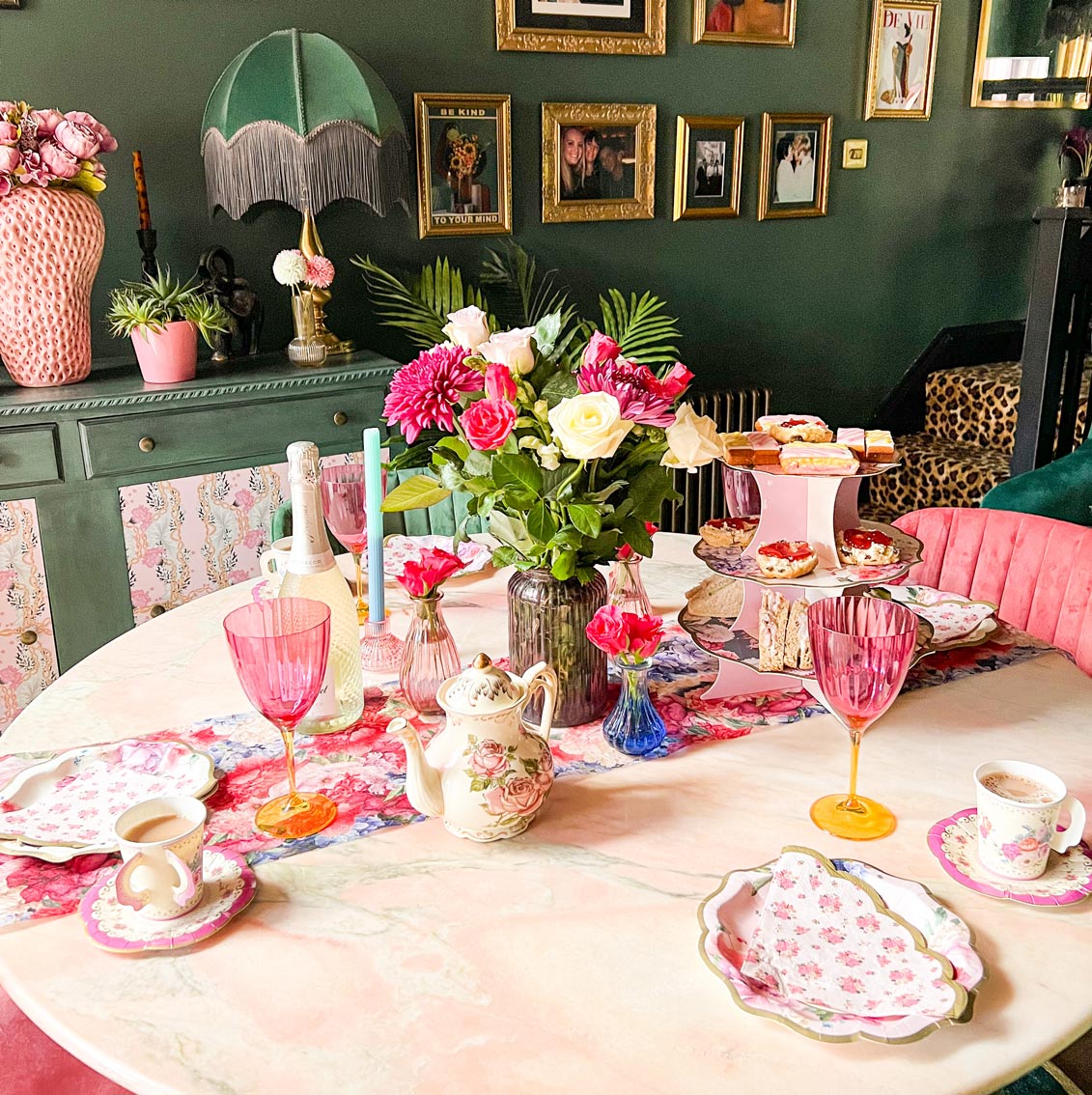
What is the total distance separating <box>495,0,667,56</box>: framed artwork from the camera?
314 centimetres

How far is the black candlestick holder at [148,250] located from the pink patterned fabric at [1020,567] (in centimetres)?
197

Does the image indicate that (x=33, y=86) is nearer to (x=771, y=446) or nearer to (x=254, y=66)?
A: (x=254, y=66)

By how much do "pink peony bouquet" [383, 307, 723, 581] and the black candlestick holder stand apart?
1770mm

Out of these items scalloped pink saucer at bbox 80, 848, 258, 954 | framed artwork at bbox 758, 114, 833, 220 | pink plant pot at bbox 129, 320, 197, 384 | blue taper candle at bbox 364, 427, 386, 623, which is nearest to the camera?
scalloped pink saucer at bbox 80, 848, 258, 954

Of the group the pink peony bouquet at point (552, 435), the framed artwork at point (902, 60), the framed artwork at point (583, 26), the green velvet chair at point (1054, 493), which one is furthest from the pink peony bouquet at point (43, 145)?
the framed artwork at point (902, 60)

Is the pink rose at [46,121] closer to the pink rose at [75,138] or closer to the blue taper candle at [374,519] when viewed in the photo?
the pink rose at [75,138]

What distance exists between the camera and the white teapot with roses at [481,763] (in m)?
1.06

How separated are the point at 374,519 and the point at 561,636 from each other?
318mm

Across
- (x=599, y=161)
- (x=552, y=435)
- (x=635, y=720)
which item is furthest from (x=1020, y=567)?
(x=599, y=161)

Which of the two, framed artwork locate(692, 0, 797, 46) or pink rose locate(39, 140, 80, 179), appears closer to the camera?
pink rose locate(39, 140, 80, 179)

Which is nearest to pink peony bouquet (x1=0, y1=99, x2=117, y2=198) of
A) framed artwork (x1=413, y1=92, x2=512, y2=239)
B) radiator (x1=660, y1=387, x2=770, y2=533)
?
framed artwork (x1=413, y1=92, x2=512, y2=239)

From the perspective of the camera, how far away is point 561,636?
1289mm

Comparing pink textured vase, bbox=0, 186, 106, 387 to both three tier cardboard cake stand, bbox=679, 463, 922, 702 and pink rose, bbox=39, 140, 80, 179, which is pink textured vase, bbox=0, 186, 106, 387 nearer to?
pink rose, bbox=39, 140, 80, 179

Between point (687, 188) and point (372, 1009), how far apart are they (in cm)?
314
